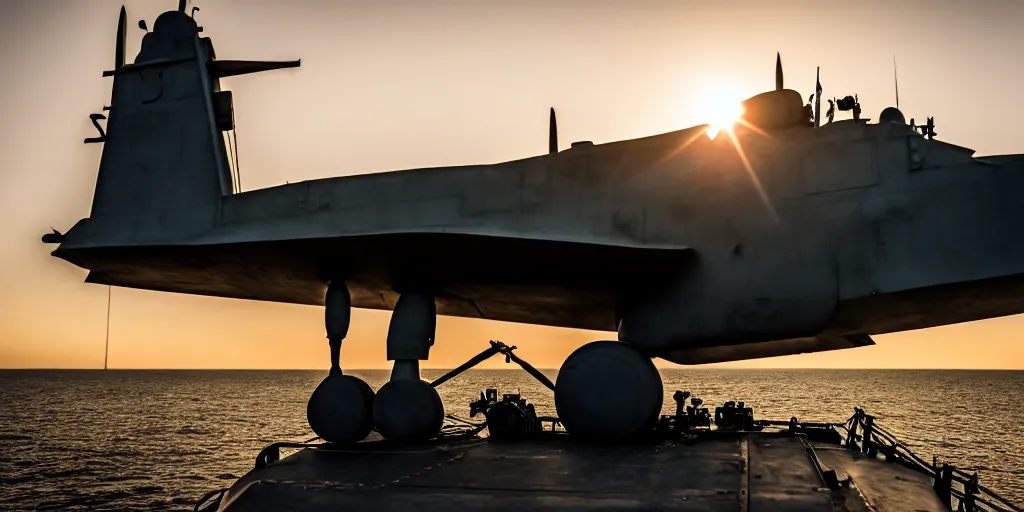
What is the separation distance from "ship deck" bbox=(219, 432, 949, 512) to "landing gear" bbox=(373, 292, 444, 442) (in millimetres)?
1045

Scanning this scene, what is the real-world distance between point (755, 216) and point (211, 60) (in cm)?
1415

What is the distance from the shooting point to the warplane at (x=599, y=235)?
1574 centimetres

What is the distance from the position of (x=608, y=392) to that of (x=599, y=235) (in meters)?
3.17

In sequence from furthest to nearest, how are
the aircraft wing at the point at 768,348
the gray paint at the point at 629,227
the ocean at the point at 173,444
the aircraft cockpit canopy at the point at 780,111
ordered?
1. the ocean at the point at 173,444
2. the aircraft wing at the point at 768,348
3. the aircraft cockpit canopy at the point at 780,111
4. the gray paint at the point at 629,227

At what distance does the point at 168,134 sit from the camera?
2097 cm

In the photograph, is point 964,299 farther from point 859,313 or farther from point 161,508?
point 161,508

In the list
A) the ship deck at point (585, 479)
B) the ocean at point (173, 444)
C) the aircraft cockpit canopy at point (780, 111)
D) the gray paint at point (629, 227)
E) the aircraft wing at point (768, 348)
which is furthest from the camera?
the ocean at point (173, 444)

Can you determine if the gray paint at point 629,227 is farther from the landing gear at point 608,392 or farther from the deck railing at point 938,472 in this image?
the deck railing at point 938,472

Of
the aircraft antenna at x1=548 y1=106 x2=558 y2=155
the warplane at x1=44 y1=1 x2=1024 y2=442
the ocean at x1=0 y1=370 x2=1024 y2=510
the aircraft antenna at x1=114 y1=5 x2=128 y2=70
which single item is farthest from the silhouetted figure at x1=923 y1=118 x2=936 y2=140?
the ocean at x1=0 y1=370 x2=1024 y2=510

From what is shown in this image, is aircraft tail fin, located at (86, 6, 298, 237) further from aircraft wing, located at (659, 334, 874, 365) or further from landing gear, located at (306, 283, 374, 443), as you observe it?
aircraft wing, located at (659, 334, 874, 365)

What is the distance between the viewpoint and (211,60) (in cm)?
2184

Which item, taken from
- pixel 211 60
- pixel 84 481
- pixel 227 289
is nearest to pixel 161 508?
pixel 84 481

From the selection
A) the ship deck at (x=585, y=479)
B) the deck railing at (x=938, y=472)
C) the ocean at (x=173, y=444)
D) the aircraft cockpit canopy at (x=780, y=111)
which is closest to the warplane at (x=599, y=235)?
the aircraft cockpit canopy at (x=780, y=111)

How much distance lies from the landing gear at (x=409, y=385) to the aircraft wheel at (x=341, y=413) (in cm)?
55
